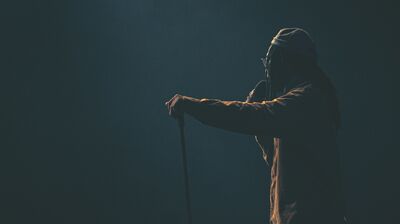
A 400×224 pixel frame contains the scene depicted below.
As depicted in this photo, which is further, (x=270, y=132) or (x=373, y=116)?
(x=373, y=116)

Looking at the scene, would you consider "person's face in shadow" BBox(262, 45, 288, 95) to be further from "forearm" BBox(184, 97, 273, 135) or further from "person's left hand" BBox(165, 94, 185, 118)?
"person's left hand" BBox(165, 94, 185, 118)

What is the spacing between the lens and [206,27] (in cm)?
423

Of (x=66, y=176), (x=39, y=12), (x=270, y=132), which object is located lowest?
(x=66, y=176)

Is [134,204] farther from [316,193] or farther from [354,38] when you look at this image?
[316,193]

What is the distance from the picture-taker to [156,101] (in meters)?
4.19

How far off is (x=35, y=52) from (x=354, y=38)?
2.38m

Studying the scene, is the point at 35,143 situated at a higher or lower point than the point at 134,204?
higher

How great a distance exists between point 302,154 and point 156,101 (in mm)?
2573

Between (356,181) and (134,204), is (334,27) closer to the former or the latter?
(356,181)

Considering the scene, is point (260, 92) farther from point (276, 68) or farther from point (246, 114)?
point (246, 114)

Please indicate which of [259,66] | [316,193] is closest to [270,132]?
[316,193]

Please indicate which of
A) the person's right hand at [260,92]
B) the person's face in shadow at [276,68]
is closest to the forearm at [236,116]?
the person's face in shadow at [276,68]

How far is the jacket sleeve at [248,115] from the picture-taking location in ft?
5.20

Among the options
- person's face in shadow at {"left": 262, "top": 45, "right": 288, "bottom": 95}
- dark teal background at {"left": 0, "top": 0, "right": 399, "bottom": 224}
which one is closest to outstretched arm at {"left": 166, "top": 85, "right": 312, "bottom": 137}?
person's face in shadow at {"left": 262, "top": 45, "right": 288, "bottom": 95}
